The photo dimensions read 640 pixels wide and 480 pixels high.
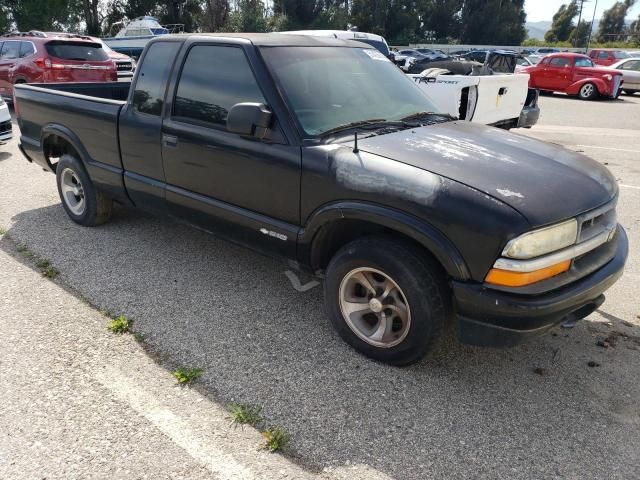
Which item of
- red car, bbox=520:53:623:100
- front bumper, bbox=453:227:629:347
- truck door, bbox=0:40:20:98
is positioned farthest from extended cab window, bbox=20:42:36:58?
red car, bbox=520:53:623:100

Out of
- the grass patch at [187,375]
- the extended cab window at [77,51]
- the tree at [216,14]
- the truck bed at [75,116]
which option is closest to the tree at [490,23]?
the tree at [216,14]

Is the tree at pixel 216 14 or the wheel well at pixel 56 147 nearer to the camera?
the wheel well at pixel 56 147

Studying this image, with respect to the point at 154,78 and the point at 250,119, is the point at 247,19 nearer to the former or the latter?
the point at 154,78

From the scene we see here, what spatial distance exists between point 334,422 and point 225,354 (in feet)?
2.92

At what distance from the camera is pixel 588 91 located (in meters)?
18.6

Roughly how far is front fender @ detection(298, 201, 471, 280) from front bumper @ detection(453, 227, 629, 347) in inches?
4.9

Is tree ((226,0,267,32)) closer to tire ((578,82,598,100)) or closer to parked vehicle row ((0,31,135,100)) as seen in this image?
tire ((578,82,598,100))

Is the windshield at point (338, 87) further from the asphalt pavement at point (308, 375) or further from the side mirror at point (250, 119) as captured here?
the asphalt pavement at point (308, 375)

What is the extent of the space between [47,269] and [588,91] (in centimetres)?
1961

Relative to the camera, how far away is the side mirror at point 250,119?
10.0 feet

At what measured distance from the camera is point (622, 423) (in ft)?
8.71

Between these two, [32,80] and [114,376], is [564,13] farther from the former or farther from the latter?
[114,376]

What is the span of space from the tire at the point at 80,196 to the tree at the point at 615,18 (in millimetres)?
99529

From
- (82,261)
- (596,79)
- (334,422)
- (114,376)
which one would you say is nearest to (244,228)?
(114,376)
